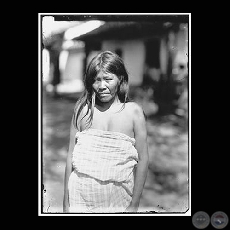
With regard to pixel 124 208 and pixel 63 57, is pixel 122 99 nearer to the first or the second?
pixel 63 57

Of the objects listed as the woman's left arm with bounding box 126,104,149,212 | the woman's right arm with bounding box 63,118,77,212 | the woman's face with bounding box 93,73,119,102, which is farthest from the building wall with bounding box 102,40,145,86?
the woman's right arm with bounding box 63,118,77,212

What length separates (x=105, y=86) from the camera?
13.0 ft

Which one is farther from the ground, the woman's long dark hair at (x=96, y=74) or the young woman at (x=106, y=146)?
the woman's long dark hair at (x=96, y=74)

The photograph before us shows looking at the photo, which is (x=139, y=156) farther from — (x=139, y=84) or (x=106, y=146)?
(x=139, y=84)

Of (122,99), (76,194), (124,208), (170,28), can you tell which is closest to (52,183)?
(76,194)

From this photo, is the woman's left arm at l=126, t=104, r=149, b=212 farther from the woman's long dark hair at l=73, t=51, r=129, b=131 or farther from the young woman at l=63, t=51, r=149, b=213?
the woman's long dark hair at l=73, t=51, r=129, b=131

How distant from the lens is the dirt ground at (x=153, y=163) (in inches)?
157

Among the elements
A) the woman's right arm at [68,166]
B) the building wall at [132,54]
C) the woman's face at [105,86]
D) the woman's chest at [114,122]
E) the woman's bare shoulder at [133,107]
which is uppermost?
the building wall at [132,54]

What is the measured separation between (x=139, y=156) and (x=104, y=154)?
1.01ft

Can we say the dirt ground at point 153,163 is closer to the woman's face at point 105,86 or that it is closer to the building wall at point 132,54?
the woman's face at point 105,86

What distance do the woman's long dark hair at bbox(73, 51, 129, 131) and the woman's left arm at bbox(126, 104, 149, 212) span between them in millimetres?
188

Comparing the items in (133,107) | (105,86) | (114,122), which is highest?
(105,86)

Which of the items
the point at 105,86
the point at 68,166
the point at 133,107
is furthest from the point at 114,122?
the point at 68,166

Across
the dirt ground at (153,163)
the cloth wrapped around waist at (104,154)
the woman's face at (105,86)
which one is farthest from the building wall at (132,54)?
the cloth wrapped around waist at (104,154)
